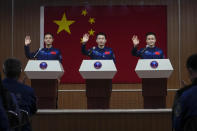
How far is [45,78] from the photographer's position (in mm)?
4664

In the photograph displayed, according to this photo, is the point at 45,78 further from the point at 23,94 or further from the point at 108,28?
the point at 108,28

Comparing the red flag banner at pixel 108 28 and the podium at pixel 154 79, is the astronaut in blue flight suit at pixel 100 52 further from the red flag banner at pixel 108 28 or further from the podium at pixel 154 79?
the red flag banner at pixel 108 28

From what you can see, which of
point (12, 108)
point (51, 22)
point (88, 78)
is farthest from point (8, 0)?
point (12, 108)

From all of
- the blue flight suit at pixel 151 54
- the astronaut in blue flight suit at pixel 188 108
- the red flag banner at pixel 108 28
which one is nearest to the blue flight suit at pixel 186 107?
the astronaut in blue flight suit at pixel 188 108

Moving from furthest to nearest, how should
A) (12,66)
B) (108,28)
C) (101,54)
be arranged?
(108,28) → (101,54) → (12,66)

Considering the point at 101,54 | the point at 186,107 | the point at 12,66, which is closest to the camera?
the point at 186,107

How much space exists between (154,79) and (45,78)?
1.31 m

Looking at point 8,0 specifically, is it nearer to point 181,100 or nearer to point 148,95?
point 148,95

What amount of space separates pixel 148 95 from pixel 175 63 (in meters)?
2.24

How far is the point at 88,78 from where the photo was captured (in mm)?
4676

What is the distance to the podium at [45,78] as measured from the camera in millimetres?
4582

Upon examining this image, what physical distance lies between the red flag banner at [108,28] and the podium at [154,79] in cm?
208

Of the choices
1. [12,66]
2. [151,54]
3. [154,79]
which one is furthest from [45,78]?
[12,66]

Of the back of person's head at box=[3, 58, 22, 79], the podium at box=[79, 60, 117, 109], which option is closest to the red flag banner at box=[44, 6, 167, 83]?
the podium at box=[79, 60, 117, 109]
